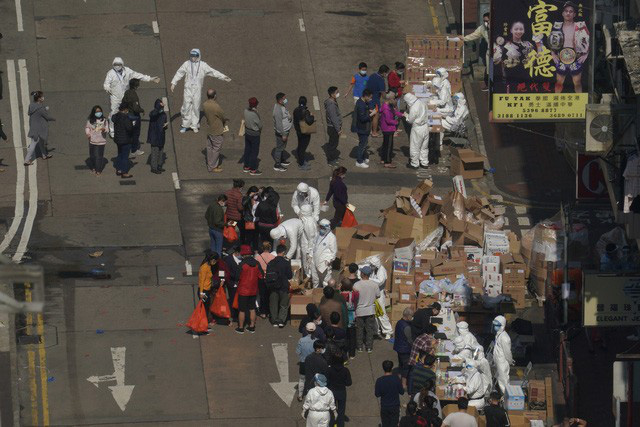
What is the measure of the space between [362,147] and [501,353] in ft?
33.0

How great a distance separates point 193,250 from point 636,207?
33.1 ft

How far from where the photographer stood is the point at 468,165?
115 ft

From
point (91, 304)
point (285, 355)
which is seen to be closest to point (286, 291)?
point (285, 355)

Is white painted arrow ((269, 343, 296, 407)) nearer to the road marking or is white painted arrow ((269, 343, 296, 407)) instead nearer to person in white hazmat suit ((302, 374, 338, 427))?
person in white hazmat suit ((302, 374, 338, 427))

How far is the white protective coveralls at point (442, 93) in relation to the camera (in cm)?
3619

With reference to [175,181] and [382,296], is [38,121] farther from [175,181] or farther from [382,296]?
[382,296]

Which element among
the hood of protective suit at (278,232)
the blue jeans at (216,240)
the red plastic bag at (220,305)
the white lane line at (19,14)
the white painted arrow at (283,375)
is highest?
the white lane line at (19,14)

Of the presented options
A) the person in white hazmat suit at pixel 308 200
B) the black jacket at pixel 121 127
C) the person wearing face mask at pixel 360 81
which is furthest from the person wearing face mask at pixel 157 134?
the person wearing face mask at pixel 360 81

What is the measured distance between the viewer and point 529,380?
86.1ft

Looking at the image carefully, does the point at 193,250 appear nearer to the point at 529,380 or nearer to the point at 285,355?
the point at 285,355

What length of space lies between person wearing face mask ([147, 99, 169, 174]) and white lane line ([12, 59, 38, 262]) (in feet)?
8.12

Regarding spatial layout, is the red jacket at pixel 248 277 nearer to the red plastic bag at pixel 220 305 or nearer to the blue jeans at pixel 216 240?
the red plastic bag at pixel 220 305

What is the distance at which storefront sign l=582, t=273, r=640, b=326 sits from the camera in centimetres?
2456

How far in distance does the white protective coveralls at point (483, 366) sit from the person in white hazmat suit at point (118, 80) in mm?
12804
